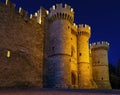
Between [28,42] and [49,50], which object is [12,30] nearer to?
[28,42]

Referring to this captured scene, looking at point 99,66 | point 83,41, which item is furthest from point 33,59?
point 99,66

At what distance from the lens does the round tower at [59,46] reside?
17.5 m

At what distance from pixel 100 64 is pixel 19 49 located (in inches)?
588

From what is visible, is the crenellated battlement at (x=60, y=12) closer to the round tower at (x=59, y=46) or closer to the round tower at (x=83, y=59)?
the round tower at (x=59, y=46)

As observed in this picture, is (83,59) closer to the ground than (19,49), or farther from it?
closer to the ground

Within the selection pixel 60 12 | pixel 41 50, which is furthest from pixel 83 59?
pixel 60 12

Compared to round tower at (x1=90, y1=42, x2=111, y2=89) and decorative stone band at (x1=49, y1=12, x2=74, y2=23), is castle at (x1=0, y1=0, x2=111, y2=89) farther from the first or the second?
round tower at (x1=90, y1=42, x2=111, y2=89)

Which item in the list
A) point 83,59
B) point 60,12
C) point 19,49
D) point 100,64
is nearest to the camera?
point 19,49

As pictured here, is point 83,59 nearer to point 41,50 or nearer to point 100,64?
point 100,64

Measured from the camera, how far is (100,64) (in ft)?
88.2

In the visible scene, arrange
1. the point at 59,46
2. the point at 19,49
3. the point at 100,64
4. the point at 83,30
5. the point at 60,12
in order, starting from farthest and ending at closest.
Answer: the point at 100,64
the point at 83,30
the point at 60,12
the point at 59,46
the point at 19,49

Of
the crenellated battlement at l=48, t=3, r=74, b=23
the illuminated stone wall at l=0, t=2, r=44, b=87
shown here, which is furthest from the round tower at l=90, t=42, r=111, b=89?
the illuminated stone wall at l=0, t=2, r=44, b=87

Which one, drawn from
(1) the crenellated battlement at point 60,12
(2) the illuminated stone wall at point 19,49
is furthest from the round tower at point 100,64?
(2) the illuminated stone wall at point 19,49

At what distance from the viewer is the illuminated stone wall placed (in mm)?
14711
